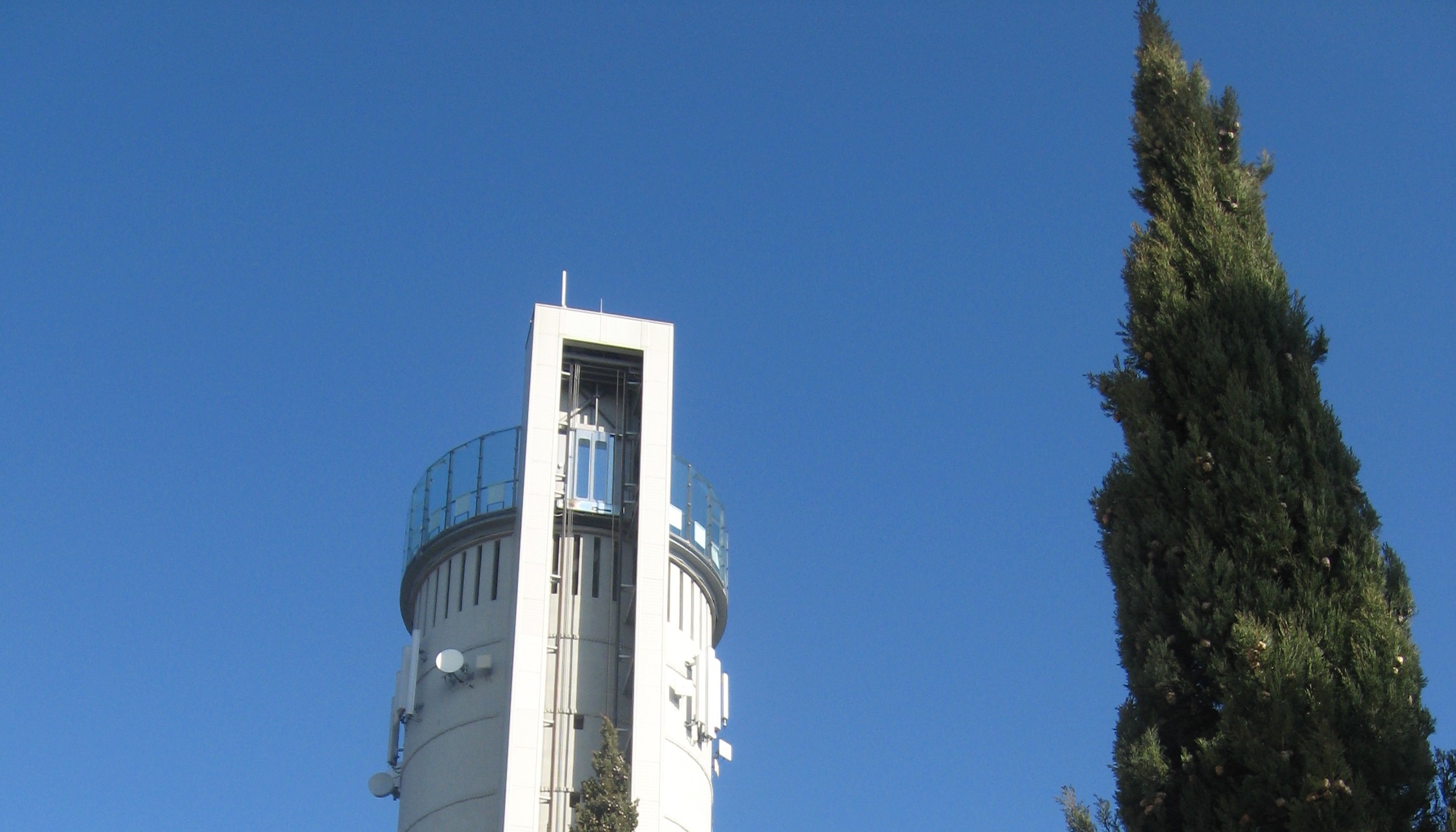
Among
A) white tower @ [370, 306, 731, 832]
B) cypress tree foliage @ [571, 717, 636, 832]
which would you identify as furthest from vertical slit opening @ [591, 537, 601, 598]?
cypress tree foliage @ [571, 717, 636, 832]

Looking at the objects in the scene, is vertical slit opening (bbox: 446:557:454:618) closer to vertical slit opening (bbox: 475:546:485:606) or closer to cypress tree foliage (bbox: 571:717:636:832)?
vertical slit opening (bbox: 475:546:485:606)

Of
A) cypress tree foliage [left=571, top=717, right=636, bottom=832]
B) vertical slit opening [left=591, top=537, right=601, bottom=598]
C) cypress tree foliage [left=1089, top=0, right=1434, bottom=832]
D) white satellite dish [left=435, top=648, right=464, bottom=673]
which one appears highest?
vertical slit opening [left=591, top=537, right=601, bottom=598]

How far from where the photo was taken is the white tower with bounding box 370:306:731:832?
27906mm

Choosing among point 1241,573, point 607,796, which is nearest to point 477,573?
point 607,796

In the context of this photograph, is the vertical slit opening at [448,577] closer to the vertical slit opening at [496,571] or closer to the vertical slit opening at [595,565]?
the vertical slit opening at [496,571]

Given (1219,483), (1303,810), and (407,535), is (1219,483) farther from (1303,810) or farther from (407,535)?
(407,535)

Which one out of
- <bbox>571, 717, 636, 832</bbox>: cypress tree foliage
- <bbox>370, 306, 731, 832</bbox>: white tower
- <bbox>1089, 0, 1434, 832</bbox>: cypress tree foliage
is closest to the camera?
<bbox>1089, 0, 1434, 832</bbox>: cypress tree foliage

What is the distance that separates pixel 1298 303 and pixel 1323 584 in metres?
2.79

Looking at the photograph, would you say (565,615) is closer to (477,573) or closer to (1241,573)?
(477,573)

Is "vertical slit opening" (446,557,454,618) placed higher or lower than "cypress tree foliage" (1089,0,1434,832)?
higher

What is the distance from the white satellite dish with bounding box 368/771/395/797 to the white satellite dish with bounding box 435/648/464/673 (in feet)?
8.79

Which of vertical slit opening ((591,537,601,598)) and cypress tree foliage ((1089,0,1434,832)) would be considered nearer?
cypress tree foliage ((1089,0,1434,832))

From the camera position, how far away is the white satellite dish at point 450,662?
29297 mm

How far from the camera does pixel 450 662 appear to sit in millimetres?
29359
